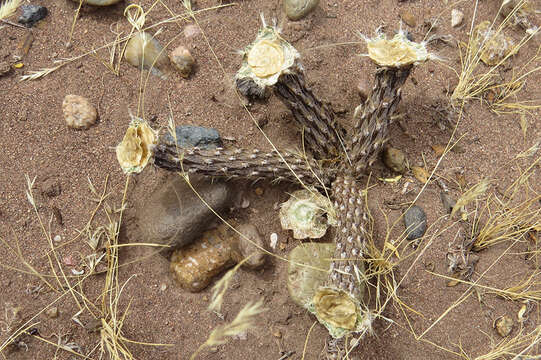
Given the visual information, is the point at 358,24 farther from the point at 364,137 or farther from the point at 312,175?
the point at 312,175

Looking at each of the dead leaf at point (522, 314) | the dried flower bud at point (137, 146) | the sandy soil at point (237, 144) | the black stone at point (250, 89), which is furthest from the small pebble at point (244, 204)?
the dead leaf at point (522, 314)

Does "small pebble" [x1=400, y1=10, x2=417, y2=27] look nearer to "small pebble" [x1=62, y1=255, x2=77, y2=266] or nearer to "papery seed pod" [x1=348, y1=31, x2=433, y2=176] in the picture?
"papery seed pod" [x1=348, y1=31, x2=433, y2=176]

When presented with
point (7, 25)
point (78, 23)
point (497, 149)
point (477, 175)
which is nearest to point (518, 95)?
point (497, 149)

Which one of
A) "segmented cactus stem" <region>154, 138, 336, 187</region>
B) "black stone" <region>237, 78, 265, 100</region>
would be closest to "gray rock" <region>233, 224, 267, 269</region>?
"segmented cactus stem" <region>154, 138, 336, 187</region>

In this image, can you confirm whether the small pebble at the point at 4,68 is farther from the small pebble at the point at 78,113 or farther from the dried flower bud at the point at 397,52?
the dried flower bud at the point at 397,52

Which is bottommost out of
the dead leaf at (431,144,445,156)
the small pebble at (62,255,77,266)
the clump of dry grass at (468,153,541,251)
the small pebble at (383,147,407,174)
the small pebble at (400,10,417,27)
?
the clump of dry grass at (468,153,541,251)

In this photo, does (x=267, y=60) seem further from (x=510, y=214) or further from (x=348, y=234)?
(x=510, y=214)
